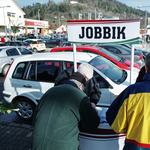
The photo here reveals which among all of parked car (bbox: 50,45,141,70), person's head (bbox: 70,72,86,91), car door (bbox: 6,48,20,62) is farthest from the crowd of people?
car door (bbox: 6,48,20,62)

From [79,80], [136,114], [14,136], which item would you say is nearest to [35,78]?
[14,136]

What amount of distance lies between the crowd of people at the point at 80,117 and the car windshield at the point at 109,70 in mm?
2280

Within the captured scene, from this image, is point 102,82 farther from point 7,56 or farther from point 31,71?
point 7,56

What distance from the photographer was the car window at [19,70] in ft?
15.2

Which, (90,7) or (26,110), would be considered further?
(90,7)

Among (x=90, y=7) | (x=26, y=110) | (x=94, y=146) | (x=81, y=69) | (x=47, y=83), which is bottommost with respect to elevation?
(x=26, y=110)

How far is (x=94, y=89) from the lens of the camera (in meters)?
3.27

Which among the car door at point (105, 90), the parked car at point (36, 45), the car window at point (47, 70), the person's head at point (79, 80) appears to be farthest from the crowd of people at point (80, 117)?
the parked car at point (36, 45)

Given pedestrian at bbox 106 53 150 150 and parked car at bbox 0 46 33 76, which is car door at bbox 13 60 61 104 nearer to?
pedestrian at bbox 106 53 150 150

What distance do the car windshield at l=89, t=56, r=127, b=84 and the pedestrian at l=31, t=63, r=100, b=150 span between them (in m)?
2.35

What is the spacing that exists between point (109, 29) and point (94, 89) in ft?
3.57

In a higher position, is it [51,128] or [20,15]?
[20,15]

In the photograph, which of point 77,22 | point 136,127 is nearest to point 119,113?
point 136,127

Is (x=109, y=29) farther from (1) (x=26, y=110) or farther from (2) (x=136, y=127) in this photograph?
(1) (x=26, y=110)
